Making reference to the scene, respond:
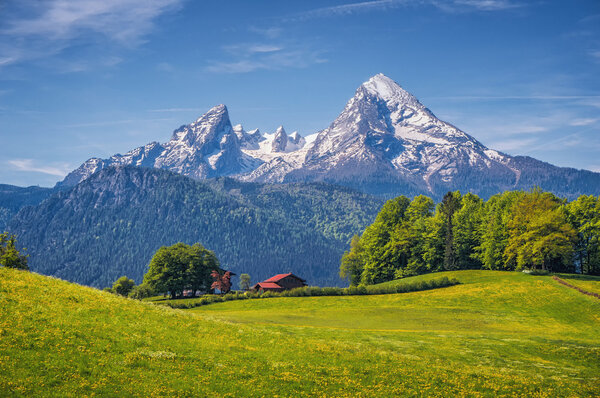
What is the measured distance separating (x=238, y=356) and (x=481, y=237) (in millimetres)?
88838

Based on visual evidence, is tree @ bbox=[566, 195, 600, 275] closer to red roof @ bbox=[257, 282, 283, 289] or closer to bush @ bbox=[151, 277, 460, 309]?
bush @ bbox=[151, 277, 460, 309]

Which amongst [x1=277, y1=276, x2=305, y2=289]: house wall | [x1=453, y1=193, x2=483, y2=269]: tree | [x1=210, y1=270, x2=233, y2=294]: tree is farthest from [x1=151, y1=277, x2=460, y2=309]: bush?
[x1=277, y1=276, x2=305, y2=289]: house wall

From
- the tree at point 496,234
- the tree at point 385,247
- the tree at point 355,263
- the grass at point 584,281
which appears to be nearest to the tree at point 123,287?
the tree at point 355,263

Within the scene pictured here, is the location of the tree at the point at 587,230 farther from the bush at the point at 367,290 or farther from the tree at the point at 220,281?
the tree at the point at 220,281

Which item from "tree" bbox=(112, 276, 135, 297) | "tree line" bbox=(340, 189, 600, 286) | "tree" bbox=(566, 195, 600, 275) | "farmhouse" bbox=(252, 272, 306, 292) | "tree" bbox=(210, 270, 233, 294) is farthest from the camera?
"farmhouse" bbox=(252, 272, 306, 292)

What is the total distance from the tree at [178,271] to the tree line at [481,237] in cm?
4402

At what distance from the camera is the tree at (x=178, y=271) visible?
12731 cm

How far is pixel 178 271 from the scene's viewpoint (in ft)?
427

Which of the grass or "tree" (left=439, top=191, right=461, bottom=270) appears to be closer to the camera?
the grass

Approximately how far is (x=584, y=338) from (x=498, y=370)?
24.8m

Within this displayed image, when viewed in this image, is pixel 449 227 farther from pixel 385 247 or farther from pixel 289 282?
pixel 289 282

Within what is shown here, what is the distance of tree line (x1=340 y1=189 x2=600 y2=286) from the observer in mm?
92188

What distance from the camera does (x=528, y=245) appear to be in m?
92.1

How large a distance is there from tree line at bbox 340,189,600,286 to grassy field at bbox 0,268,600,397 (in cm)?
4007
